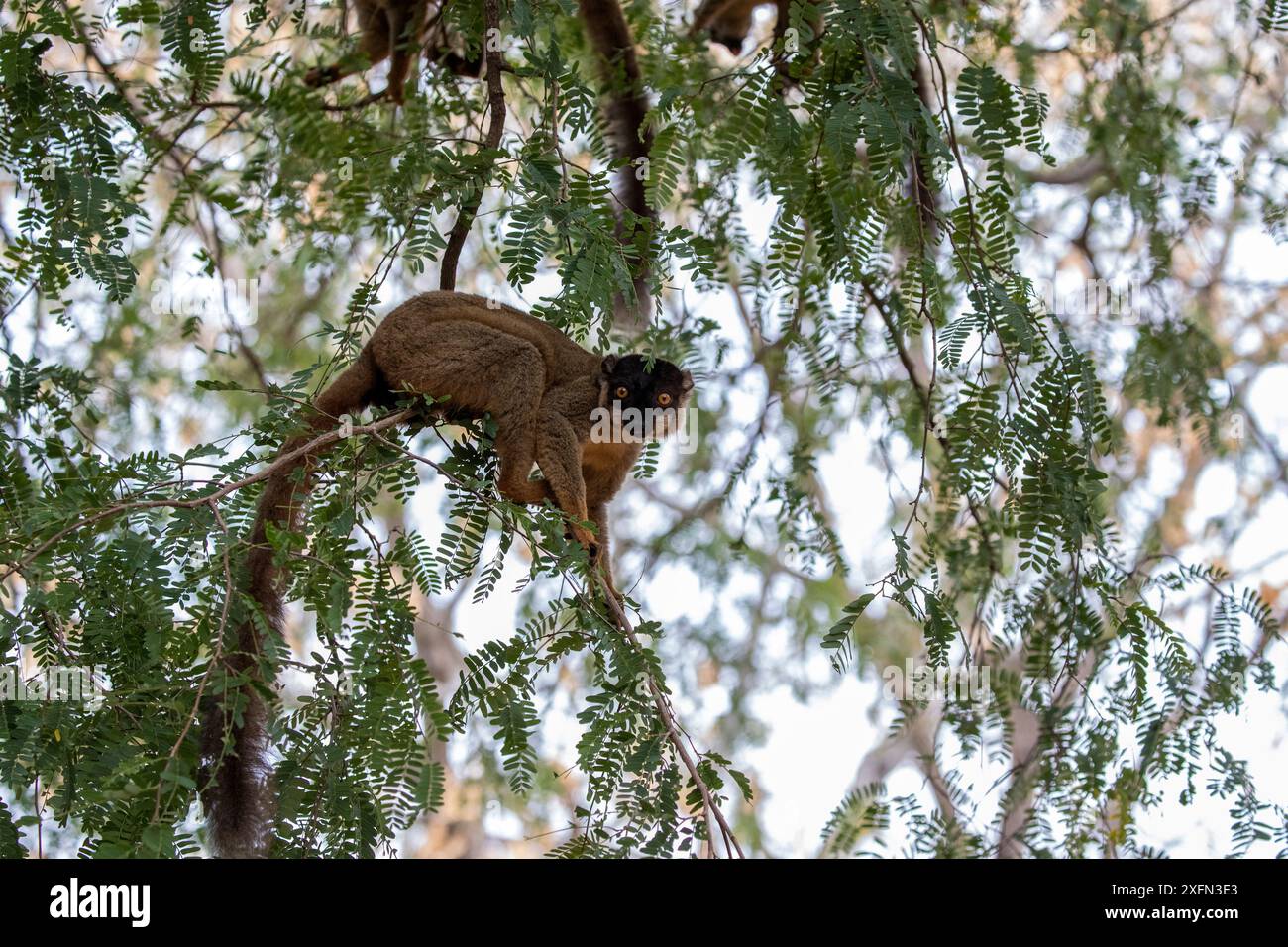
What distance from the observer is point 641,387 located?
19.1ft

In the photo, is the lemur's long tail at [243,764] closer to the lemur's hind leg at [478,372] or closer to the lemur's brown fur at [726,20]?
the lemur's hind leg at [478,372]

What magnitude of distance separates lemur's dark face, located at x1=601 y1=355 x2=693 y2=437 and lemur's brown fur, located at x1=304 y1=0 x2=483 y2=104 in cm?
184

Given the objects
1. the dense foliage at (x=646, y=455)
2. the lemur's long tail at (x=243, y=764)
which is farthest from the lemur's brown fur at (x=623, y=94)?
the lemur's long tail at (x=243, y=764)

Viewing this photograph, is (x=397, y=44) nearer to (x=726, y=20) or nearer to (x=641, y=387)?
(x=726, y=20)

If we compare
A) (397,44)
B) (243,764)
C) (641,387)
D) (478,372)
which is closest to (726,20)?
(397,44)

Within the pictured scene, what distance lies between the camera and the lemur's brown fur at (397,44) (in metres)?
6.78

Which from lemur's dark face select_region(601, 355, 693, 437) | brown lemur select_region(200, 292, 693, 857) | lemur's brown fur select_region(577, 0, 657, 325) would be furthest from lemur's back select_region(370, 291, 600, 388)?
lemur's brown fur select_region(577, 0, 657, 325)

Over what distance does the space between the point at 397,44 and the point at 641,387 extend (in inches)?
111

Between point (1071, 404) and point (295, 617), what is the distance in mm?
12276

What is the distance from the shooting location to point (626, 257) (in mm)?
4574

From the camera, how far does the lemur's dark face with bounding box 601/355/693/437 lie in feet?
18.9

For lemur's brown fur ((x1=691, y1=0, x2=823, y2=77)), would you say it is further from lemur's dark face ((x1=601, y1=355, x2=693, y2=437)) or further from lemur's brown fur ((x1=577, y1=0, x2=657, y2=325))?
lemur's dark face ((x1=601, y1=355, x2=693, y2=437))

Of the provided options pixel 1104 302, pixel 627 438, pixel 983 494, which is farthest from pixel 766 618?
pixel 983 494

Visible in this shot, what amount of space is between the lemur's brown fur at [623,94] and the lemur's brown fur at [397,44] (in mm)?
664
